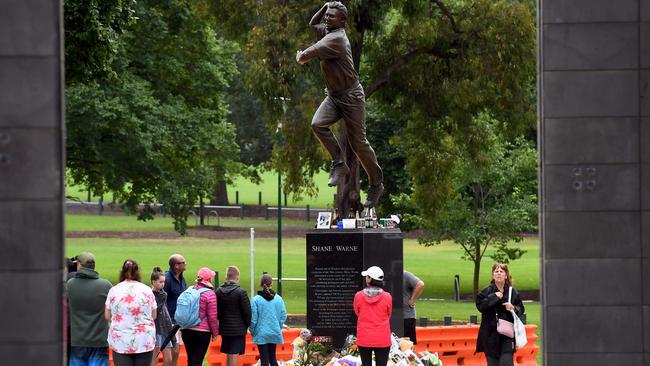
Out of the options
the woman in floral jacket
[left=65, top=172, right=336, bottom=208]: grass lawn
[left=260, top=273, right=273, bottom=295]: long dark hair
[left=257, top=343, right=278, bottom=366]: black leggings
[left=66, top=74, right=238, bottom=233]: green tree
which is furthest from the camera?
[left=65, top=172, right=336, bottom=208]: grass lawn

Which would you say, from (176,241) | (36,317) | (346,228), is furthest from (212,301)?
(176,241)

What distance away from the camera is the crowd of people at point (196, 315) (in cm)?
1714

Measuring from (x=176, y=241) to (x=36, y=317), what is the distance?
194 feet

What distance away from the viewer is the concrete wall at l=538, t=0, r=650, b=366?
12.9m

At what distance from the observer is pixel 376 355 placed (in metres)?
18.4

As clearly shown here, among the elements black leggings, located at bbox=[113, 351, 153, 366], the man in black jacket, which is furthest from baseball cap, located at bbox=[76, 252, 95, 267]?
the man in black jacket

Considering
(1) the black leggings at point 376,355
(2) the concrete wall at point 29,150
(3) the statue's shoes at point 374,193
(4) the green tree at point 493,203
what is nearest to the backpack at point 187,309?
(1) the black leggings at point 376,355

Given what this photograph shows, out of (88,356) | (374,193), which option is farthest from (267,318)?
(88,356)

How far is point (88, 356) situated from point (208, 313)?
8.18 ft

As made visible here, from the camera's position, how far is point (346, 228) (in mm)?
20594

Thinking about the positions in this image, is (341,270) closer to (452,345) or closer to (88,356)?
(88,356)

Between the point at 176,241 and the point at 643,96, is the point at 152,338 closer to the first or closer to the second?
the point at 643,96

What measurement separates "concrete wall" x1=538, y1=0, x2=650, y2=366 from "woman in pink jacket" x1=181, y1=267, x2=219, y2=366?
760 centimetres

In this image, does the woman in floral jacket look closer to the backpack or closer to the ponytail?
the backpack
